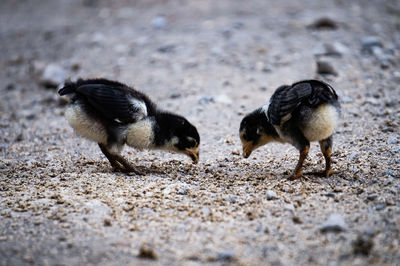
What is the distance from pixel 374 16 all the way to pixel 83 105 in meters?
8.70

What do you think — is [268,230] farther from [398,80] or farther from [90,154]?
[398,80]

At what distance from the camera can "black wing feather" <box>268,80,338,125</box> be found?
15.3ft

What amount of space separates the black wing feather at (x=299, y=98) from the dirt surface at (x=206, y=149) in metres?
0.74

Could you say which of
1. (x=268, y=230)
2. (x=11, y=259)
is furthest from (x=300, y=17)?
(x=11, y=259)

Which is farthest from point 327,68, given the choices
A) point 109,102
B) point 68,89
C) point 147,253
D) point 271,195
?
point 147,253

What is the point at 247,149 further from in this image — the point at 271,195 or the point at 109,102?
the point at 109,102

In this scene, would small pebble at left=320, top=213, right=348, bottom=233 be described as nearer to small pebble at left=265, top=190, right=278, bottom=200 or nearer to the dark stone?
small pebble at left=265, top=190, right=278, bottom=200

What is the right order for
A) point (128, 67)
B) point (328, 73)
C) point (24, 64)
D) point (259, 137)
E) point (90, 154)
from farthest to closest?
point (24, 64)
point (128, 67)
point (328, 73)
point (90, 154)
point (259, 137)

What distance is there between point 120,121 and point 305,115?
1990mm

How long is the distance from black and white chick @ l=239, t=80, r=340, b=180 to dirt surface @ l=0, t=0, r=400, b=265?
388 millimetres

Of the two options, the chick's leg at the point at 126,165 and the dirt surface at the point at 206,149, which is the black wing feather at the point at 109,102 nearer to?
the chick's leg at the point at 126,165

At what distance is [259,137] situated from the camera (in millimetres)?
5426

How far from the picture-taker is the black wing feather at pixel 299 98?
4660 mm

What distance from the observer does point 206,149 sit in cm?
612
